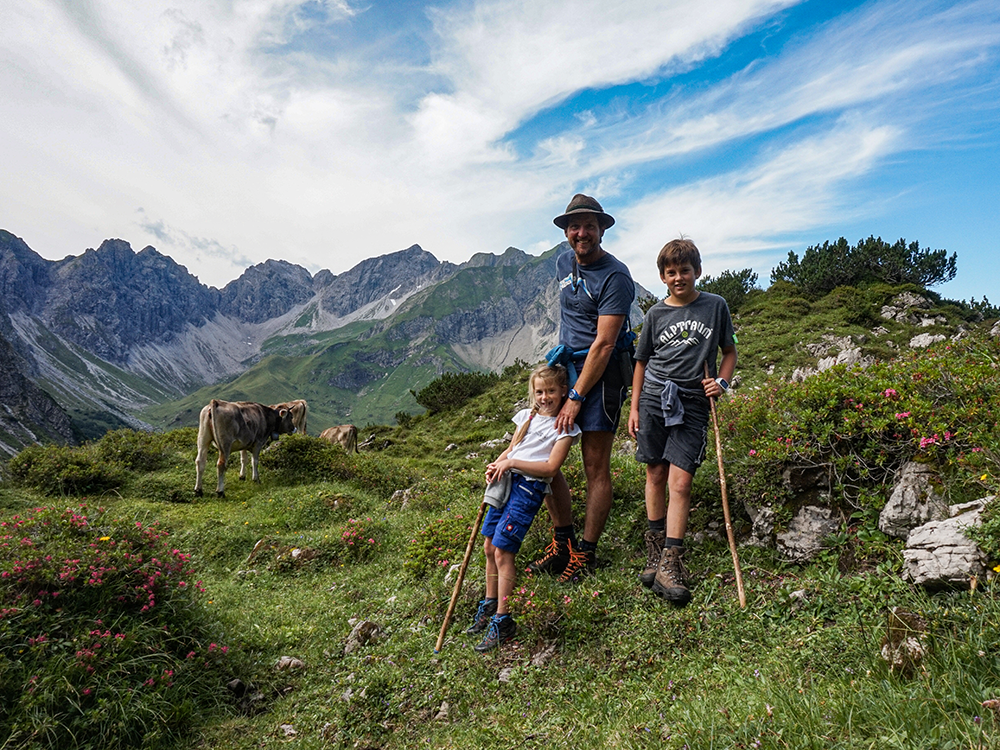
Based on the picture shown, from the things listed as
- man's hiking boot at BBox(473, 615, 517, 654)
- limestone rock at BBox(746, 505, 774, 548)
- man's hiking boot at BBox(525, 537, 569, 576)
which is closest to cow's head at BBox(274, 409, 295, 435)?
man's hiking boot at BBox(525, 537, 569, 576)

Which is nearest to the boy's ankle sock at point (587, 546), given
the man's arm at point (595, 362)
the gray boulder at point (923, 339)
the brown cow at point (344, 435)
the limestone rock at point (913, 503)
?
the man's arm at point (595, 362)

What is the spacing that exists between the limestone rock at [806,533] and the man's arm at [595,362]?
2.48 metres

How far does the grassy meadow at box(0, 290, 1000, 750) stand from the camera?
2826mm

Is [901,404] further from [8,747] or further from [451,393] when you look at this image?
[451,393]

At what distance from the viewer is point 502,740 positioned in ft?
11.6

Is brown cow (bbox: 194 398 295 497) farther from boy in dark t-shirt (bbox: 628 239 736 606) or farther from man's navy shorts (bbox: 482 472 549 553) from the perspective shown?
boy in dark t-shirt (bbox: 628 239 736 606)

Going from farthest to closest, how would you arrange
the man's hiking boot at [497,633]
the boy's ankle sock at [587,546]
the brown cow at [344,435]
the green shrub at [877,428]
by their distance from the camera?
1. the brown cow at [344,435]
2. the boy's ankle sock at [587,546]
3. the man's hiking boot at [497,633]
4. the green shrub at [877,428]

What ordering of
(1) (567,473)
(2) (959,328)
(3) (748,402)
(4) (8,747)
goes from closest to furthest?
1. (4) (8,747)
2. (3) (748,402)
3. (1) (567,473)
4. (2) (959,328)

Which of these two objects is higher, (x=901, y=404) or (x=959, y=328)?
(x=959, y=328)

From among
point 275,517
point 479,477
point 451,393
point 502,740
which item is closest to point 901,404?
point 502,740

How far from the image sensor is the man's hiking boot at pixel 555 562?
5.69 metres

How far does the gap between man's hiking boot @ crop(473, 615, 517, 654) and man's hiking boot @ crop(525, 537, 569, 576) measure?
2.80 feet

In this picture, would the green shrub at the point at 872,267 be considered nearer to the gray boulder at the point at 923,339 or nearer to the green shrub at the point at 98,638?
the gray boulder at the point at 923,339

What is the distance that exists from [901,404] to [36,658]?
811cm
